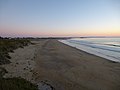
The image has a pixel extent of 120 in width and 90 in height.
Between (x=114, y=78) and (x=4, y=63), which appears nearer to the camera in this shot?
(x=114, y=78)

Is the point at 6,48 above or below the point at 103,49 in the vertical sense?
above

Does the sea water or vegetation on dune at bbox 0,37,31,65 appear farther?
Result: the sea water

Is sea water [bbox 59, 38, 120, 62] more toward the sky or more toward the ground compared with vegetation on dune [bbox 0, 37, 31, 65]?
more toward the ground

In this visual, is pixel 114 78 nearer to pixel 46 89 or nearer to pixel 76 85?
pixel 76 85

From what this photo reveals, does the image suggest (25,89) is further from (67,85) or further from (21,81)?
(67,85)

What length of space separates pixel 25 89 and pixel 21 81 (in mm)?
933

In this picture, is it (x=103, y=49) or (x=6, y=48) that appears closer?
(x=6, y=48)

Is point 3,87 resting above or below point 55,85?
above

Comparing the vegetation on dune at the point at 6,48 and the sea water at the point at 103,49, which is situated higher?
the vegetation on dune at the point at 6,48

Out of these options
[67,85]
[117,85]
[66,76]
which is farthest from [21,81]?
[117,85]

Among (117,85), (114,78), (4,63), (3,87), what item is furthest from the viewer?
(4,63)

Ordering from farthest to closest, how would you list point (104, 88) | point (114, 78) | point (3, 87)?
point (114, 78), point (104, 88), point (3, 87)

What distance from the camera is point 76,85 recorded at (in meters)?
9.10

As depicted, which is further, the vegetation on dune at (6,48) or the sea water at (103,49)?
the sea water at (103,49)
